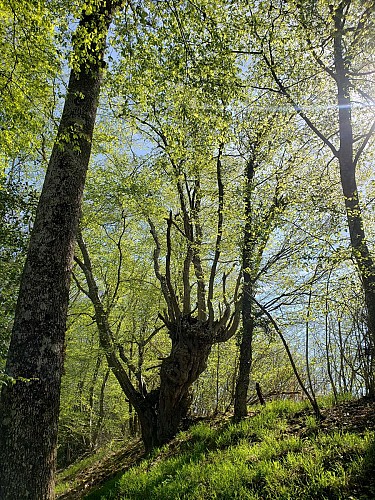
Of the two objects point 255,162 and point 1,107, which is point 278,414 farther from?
point 1,107

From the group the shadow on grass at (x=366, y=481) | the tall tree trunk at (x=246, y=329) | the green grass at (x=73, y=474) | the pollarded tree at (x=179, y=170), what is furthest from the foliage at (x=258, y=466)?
the green grass at (x=73, y=474)

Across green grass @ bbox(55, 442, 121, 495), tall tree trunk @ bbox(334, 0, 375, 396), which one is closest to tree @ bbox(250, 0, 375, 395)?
tall tree trunk @ bbox(334, 0, 375, 396)

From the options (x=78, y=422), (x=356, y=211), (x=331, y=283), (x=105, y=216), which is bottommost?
(x=78, y=422)

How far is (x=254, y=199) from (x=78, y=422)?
11775 mm

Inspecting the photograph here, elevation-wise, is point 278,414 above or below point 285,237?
below

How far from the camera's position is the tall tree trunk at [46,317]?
285 centimetres

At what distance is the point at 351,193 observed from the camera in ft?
20.3

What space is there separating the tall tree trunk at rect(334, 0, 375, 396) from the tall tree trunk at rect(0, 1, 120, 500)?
4.20 meters

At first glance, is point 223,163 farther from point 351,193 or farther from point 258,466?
point 258,466

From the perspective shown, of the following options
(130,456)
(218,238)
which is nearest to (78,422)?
(130,456)

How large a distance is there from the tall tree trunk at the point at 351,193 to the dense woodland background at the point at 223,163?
27 millimetres

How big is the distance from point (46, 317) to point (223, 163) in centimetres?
718

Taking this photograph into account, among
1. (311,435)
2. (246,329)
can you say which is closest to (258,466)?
(311,435)

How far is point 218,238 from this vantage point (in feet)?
28.4
